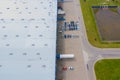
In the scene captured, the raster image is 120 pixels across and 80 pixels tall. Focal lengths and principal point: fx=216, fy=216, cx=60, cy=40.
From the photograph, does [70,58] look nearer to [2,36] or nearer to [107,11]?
[2,36]

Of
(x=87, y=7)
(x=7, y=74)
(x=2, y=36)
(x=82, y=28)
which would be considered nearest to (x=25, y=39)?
(x=2, y=36)

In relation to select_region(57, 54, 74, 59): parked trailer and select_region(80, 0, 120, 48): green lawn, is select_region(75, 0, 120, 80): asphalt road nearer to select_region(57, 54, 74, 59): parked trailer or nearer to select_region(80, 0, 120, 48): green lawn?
select_region(80, 0, 120, 48): green lawn

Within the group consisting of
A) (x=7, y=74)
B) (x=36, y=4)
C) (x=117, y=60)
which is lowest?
(x=117, y=60)

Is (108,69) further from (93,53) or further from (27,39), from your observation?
(27,39)

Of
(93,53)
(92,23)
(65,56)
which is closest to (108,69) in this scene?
(93,53)

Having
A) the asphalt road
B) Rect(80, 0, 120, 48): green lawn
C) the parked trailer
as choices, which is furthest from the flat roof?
Rect(80, 0, 120, 48): green lawn

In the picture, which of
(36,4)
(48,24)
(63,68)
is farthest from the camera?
(36,4)

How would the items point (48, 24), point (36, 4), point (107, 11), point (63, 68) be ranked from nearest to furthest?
point (63, 68) → point (48, 24) → point (36, 4) → point (107, 11)
